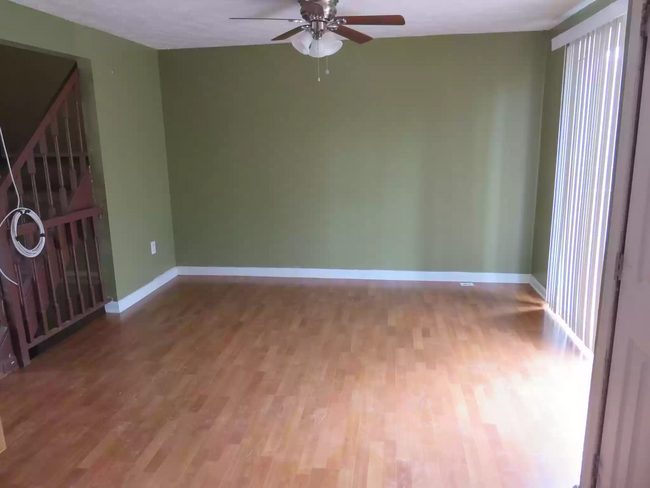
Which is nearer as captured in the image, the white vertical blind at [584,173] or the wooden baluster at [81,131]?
the white vertical blind at [584,173]

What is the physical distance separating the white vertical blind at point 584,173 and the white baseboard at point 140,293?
3.66 meters

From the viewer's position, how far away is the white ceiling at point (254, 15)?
121 inches

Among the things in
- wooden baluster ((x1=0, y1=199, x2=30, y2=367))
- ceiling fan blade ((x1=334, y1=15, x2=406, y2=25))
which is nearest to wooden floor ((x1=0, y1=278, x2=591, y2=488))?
wooden baluster ((x1=0, y1=199, x2=30, y2=367))

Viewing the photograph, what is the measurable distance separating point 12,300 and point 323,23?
2.66m

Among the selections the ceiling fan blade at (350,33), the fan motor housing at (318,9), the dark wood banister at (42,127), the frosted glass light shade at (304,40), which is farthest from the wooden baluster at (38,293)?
the ceiling fan blade at (350,33)

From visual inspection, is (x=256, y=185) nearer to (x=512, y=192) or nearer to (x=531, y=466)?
(x=512, y=192)

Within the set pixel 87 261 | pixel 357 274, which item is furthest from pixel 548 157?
pixel 87 261

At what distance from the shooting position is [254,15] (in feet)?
11.1

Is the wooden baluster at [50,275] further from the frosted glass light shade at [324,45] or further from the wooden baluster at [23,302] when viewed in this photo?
the frosted glass light shade at [324,45]

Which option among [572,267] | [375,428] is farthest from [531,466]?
[572,267]

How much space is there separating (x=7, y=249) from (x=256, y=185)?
2321 mm

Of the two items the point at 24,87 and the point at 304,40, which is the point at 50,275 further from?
the point at 304,40

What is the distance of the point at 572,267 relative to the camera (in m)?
3.42

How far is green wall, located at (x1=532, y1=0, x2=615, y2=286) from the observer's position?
12.6ft
